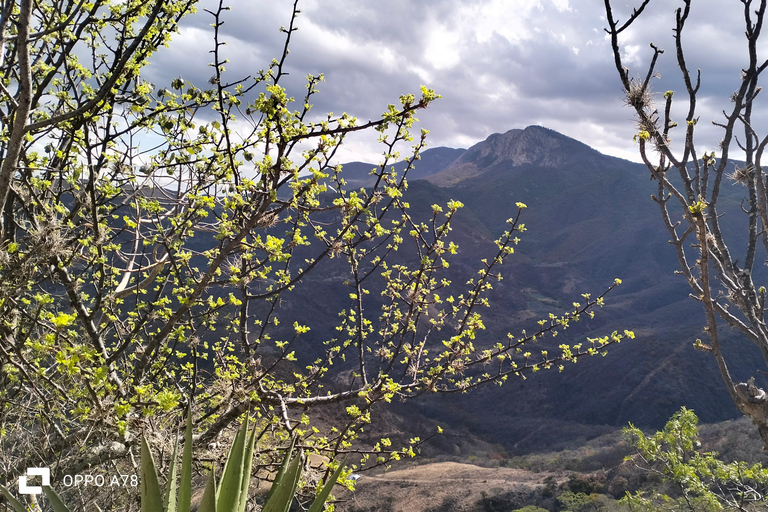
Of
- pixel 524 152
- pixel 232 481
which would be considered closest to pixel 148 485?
pixel 232 481

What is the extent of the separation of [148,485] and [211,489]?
24 cm

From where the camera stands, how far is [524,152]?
379ft

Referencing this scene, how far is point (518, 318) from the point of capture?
48.6 m

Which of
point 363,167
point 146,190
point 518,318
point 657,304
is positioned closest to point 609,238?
point 657,304

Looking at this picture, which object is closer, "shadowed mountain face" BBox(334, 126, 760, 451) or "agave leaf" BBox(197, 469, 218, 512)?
"agave leaf" BBox(197, 469, 218, 512)

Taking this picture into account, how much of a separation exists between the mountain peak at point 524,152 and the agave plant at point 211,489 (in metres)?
107

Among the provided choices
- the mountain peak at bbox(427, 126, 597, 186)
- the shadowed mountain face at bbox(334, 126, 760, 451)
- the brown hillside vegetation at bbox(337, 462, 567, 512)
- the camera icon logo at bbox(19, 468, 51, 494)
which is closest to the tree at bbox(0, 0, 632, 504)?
the camera icon logo at bbox(19, 468, 51, 494)

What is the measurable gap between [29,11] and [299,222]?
1996mm

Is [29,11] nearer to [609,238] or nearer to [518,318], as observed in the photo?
[518,318]

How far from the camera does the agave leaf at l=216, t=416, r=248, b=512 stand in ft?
6.55

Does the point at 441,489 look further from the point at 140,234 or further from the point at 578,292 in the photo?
Result: the point at 578,292

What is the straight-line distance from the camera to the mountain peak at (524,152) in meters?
112

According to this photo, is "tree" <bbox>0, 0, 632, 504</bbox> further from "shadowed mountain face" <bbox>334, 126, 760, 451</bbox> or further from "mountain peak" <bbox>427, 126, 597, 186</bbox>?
"mountain peak" <bbox>427, 126, 597, 186</bbox>

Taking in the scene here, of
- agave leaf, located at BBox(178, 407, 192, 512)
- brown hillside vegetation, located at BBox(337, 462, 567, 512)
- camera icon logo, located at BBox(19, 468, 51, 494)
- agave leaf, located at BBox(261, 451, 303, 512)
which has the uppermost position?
agave leaf, located at BBox(178, 407, 192, 512)
